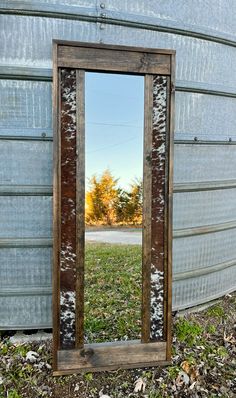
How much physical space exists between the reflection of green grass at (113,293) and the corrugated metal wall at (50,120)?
379 mm

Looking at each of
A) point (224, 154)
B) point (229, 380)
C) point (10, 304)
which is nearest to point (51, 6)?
point (224, 154)

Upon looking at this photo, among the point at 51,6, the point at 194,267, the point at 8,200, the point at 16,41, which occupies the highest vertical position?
the point at 51,6

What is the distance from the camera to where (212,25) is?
304cm

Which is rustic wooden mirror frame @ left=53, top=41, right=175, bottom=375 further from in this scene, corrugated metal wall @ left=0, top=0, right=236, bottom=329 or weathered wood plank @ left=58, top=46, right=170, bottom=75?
corrugated metal wall @ left=0, top=0, right=236, bottom=329

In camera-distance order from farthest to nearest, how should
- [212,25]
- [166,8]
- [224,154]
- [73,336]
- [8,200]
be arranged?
1. [224,154]
2. [212,25]
3. [166,8]
4. [8,200]
5. [73,336]

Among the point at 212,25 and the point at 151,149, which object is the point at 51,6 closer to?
the point at 151,149

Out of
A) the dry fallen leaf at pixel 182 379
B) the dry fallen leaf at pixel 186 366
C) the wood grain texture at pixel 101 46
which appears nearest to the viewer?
the wood grain texture at pixel 101 46

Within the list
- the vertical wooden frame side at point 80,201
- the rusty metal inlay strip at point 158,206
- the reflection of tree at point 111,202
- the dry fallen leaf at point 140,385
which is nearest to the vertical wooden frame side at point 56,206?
the vertical wooden frame side at point 80,201

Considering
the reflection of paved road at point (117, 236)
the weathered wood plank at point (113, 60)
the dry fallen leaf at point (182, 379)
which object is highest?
the weathered wood plank at point (113, 60)

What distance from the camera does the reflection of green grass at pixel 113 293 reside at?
2480 millimetres

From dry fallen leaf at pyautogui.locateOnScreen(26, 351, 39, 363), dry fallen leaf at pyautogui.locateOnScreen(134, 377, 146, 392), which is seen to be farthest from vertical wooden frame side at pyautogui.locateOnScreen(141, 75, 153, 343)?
dry fallen leaf at pyautogui.locateOnScreen(26, 351, 39, 363)

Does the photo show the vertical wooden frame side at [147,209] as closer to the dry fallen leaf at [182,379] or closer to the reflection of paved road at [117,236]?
the reflection of paved road at [117,236]

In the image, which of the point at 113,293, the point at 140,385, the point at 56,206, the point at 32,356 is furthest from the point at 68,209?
the point at 140,385

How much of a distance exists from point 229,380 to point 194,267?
0.98 meters
